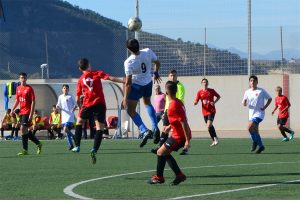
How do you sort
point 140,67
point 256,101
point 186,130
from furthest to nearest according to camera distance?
point 256,101 → point 140,67 → point 186,130

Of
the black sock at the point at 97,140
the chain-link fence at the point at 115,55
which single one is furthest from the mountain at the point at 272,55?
the black sock at the point at 97,140

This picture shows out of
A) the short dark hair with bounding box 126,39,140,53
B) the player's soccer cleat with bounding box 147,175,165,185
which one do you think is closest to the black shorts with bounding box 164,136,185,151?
the player's soccer cleat with bounding box 147,175,165,185

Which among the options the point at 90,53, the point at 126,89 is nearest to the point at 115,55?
the point at 90,53

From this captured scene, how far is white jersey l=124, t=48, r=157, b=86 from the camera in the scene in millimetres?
16703

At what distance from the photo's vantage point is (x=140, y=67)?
16.7 m

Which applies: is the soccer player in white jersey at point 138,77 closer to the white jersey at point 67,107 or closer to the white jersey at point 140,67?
the white jersey at point 140,67

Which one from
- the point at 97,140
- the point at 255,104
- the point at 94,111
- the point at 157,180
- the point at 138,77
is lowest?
the point at 157,180

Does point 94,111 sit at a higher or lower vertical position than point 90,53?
lower

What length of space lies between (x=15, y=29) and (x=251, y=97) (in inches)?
2364

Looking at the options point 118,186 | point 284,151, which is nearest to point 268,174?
point 118,186

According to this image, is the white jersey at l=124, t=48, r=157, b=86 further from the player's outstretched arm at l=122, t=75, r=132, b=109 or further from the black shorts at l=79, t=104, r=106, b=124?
the black shorts at l=79, t=104, r=106, b=124

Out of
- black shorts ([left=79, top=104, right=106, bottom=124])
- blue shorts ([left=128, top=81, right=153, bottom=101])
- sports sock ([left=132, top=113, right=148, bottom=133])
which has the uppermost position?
blue shorts ([left=128, top=81, right=153, bottom=101])

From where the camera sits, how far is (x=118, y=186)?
41.8 ft

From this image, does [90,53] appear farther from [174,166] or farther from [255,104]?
[174,166]
